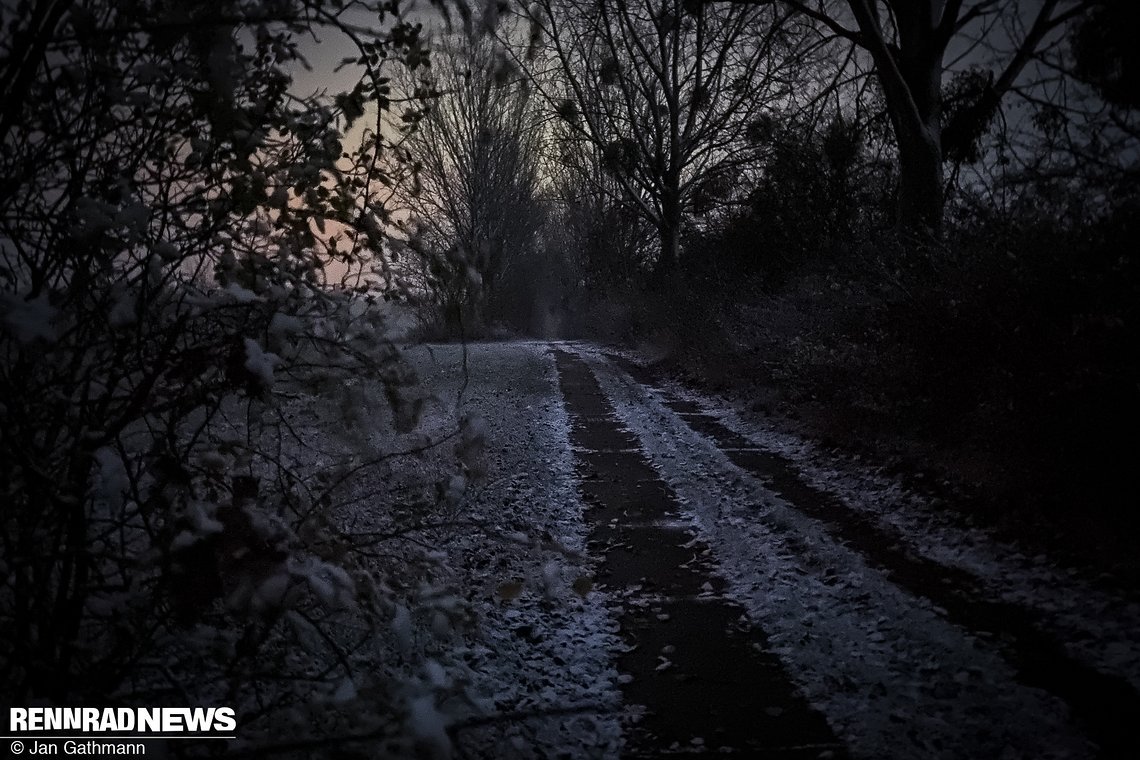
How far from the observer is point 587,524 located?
6109 millimetres

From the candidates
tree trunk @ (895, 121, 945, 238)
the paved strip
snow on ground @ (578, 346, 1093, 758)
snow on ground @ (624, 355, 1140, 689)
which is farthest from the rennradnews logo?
tree trunk @ (895, 121, 945, 238)

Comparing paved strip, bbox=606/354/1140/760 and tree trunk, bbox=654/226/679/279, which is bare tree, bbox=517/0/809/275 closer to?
tree trunk, bbox=654/226/679/279

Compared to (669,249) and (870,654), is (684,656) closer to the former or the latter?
(870,654)

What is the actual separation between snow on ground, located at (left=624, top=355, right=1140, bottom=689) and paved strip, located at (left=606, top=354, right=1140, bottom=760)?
0.30ft

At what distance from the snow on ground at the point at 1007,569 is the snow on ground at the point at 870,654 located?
0.55 meters

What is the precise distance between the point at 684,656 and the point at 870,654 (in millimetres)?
1054

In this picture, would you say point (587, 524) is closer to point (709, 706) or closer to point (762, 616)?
point (762, 616)

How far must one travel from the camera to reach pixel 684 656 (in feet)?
12.6

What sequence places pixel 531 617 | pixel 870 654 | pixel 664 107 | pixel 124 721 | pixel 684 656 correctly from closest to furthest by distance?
pixel 124 721, pixel 870 654, pixel 684 656, pixel 531 617, pixel 664 107

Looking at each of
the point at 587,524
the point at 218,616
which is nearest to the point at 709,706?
the point at 218,616

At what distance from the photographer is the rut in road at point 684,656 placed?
308cm

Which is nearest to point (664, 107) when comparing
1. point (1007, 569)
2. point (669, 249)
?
point (669, 249)

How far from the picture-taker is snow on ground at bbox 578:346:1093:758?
2928 millimetres

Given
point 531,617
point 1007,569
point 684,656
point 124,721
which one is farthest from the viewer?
point 1007,569
